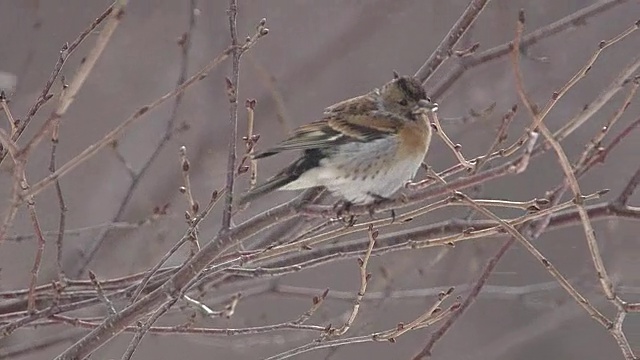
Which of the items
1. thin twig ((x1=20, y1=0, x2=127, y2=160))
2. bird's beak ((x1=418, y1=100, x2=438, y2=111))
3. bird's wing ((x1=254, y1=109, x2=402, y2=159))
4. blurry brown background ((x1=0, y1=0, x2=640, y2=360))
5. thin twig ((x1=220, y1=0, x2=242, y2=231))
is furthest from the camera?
blurry brown background ((x1=0, y1=0, x2=640, y2=360))

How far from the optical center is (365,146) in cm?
151

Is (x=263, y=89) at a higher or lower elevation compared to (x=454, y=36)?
higher

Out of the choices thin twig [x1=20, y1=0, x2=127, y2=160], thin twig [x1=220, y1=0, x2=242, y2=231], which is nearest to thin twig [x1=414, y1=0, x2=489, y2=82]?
thin twig [x1=220, y1=0, x2=242, y2=231]

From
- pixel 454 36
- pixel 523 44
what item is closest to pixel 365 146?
pixel 454 36

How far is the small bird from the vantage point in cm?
144

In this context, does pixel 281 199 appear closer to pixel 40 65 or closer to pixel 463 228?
pixel 40 65

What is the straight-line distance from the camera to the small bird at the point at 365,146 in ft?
4.73

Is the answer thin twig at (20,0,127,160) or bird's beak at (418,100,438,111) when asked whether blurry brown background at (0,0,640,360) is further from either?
thin twig at (20,0,127,160)

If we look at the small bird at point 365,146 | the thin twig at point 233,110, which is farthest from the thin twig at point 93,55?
the small bird at point 365,146

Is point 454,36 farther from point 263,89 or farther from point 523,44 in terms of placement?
point 263,89

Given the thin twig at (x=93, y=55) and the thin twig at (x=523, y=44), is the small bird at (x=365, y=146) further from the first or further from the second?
the thin twig at (x=93, y=55)

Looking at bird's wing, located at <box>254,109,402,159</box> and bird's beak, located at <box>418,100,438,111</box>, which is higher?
bird's wing, located at <box>254,109,402,159</box>

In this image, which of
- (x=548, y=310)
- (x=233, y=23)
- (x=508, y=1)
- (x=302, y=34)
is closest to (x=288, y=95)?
(x=302, y=34)

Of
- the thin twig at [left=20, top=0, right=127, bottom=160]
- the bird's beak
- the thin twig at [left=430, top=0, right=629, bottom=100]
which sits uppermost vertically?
the thin twig at [left=20, top=0, right=127, bottom=160]
